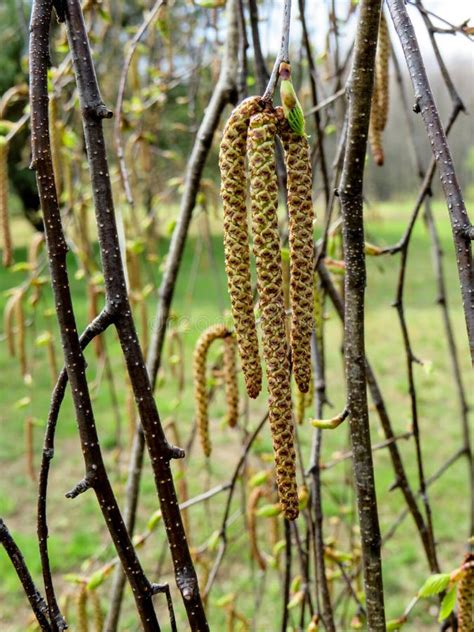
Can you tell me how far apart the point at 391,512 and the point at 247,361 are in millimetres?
3164

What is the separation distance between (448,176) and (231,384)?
647mm

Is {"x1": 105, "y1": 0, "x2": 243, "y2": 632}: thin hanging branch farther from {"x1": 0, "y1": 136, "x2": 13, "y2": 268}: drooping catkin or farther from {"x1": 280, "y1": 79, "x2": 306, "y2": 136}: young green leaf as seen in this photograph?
{"x1": 280, "y1": 79, "x2": 306, "y2": 136}: young green leaf

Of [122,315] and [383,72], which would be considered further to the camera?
[383,72]

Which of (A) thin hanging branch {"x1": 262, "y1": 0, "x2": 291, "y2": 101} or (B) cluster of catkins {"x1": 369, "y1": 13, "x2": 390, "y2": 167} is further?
(B) cluster of catkins {"x1": 369, "y1": 13, "x2": 390, "y2": 167}

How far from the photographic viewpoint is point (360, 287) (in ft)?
2.28

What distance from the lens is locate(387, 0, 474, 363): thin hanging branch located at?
52cm

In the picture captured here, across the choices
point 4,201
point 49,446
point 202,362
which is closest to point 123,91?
point 4,201

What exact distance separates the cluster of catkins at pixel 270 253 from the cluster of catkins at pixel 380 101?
58 cm

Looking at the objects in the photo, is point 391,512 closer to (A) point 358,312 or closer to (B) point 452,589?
(B) point 452,589

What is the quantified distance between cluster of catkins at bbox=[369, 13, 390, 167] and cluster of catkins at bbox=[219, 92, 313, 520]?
58 cm

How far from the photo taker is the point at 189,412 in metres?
4.90

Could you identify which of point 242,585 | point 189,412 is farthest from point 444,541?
point 189,412

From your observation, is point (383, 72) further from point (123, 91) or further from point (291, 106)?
point (291, 106)

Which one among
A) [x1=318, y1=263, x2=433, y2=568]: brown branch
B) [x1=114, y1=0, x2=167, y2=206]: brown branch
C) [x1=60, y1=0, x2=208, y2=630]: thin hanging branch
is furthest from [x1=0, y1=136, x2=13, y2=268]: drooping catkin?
[x1=60, y1=0, x2=208, y2=630]: thin hanging branch
